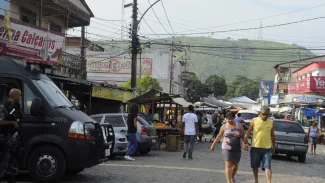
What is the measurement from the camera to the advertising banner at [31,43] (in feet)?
51.8

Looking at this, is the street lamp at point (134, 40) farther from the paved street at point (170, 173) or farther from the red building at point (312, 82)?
the red building at point (312, 82)

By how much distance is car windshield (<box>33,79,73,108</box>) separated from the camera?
29.4ft

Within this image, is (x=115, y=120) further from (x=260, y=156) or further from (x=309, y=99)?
(x=309, y=99)

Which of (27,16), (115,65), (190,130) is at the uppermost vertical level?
(115,65)

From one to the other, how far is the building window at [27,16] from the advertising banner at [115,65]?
118 feet

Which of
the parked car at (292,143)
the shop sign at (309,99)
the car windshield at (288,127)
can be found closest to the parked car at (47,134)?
the parked car at (292,143)

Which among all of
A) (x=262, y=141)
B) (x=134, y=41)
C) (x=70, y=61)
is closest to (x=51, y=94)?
(x=262, y=141)

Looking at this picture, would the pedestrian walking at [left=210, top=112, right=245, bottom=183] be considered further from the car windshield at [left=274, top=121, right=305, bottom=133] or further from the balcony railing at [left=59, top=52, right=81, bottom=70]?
the balcony railing at [left=59, top=52, right=81, bottom=70]

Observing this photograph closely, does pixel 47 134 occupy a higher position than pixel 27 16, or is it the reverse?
pixel 27 16

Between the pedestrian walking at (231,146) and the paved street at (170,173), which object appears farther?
the paved street at (170,173)

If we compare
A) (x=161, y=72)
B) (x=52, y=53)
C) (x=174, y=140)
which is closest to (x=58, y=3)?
(x=52, y=53)

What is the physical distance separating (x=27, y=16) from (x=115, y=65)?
1470 inches

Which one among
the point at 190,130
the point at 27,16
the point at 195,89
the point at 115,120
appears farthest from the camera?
the point at 195,89

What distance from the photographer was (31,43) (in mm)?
17078
